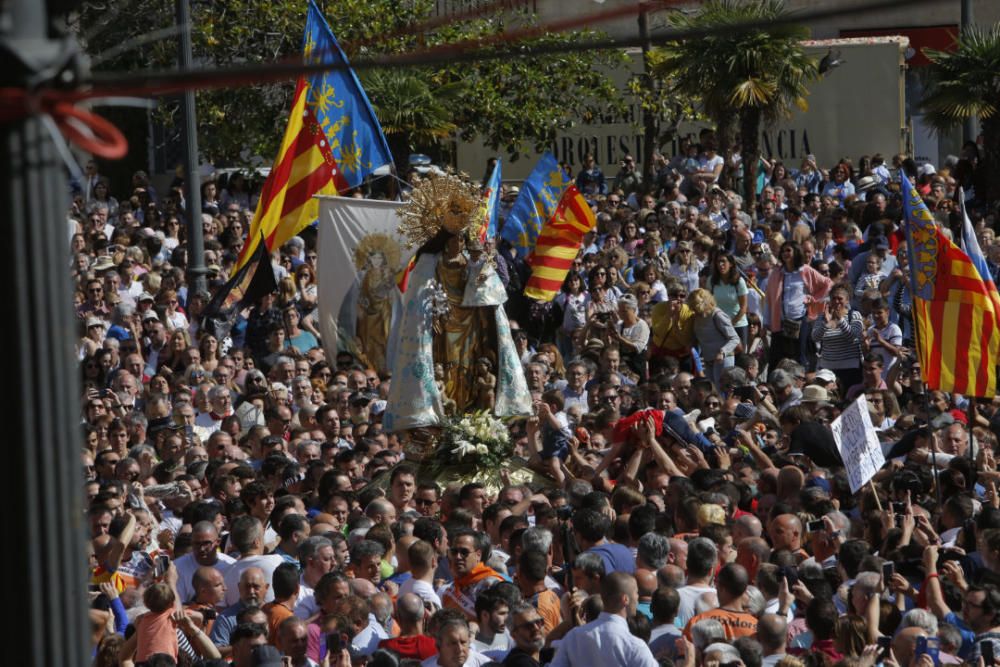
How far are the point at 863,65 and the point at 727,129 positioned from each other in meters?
4.72

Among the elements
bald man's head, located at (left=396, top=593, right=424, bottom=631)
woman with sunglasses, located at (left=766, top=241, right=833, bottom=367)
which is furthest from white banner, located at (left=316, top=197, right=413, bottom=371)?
bald man's head, located at (left=396, top=593, right=424, bottom=631)

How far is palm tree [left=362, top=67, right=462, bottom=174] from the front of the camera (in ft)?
75.2

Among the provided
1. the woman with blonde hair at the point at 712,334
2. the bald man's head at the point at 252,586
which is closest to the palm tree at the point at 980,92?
the woman with blonde hair at the point at 712,334

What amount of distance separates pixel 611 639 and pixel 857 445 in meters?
3.59

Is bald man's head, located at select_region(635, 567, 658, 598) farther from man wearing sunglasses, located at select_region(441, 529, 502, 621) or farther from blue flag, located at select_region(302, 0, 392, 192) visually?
blue flag, located at select_region(302, 0, 392, 192)

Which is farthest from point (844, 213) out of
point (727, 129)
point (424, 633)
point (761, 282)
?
point (424, 633)

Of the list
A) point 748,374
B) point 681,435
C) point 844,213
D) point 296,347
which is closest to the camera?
point 681,435

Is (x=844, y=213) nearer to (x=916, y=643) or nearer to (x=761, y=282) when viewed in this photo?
(x=761, y=282)

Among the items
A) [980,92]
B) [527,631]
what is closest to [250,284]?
[527,631]

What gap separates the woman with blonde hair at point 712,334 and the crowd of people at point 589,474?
24 millimetres

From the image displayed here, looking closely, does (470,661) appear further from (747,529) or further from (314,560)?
(747,529)

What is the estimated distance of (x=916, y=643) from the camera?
7.18 meters

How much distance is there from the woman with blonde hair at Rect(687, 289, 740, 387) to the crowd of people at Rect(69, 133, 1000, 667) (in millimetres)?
24

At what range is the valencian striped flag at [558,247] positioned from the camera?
17438 millimetres
